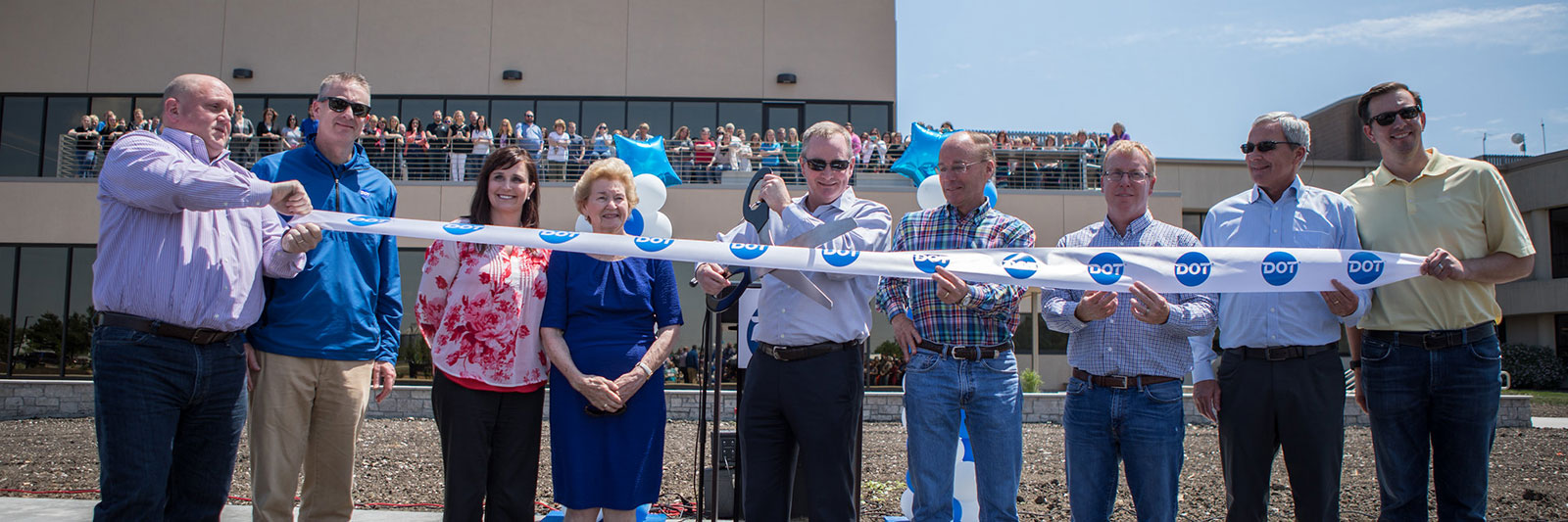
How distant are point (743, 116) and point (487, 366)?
18968 mm

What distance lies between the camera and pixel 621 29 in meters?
22.3

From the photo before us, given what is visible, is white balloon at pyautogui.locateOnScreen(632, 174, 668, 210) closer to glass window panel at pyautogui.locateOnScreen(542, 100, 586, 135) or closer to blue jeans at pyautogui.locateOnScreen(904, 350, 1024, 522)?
blue jeans at pyautogui.locateOnScreen(904, 350, 1024, 522)

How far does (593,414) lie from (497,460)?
459 mm

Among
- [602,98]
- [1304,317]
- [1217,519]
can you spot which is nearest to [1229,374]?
[1304,317]

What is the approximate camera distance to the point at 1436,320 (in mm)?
3584

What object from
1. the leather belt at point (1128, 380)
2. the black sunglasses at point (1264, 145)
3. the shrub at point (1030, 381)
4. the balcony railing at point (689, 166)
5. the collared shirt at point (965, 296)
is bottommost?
the shrub at point (1030, 381)

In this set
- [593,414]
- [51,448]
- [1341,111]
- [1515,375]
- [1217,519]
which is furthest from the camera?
[1341,111]

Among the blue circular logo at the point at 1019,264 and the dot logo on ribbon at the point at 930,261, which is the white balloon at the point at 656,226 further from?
the blue circular logo at the point at 1019,264

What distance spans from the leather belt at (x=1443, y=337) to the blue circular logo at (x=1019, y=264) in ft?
5.01

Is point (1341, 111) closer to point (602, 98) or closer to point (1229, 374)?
point (602, 98)

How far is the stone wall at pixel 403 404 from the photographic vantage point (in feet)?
44.5

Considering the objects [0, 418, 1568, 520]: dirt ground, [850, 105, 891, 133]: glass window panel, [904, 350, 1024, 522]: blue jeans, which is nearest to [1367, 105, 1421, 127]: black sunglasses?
[904, 350, 1024, 522]: blue jeans

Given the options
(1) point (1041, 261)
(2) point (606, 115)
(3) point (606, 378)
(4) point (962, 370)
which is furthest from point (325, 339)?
(2) point (606, 115)

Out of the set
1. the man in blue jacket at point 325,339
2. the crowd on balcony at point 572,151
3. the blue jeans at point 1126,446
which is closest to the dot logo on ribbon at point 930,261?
the blue jeans at point 1126,446
